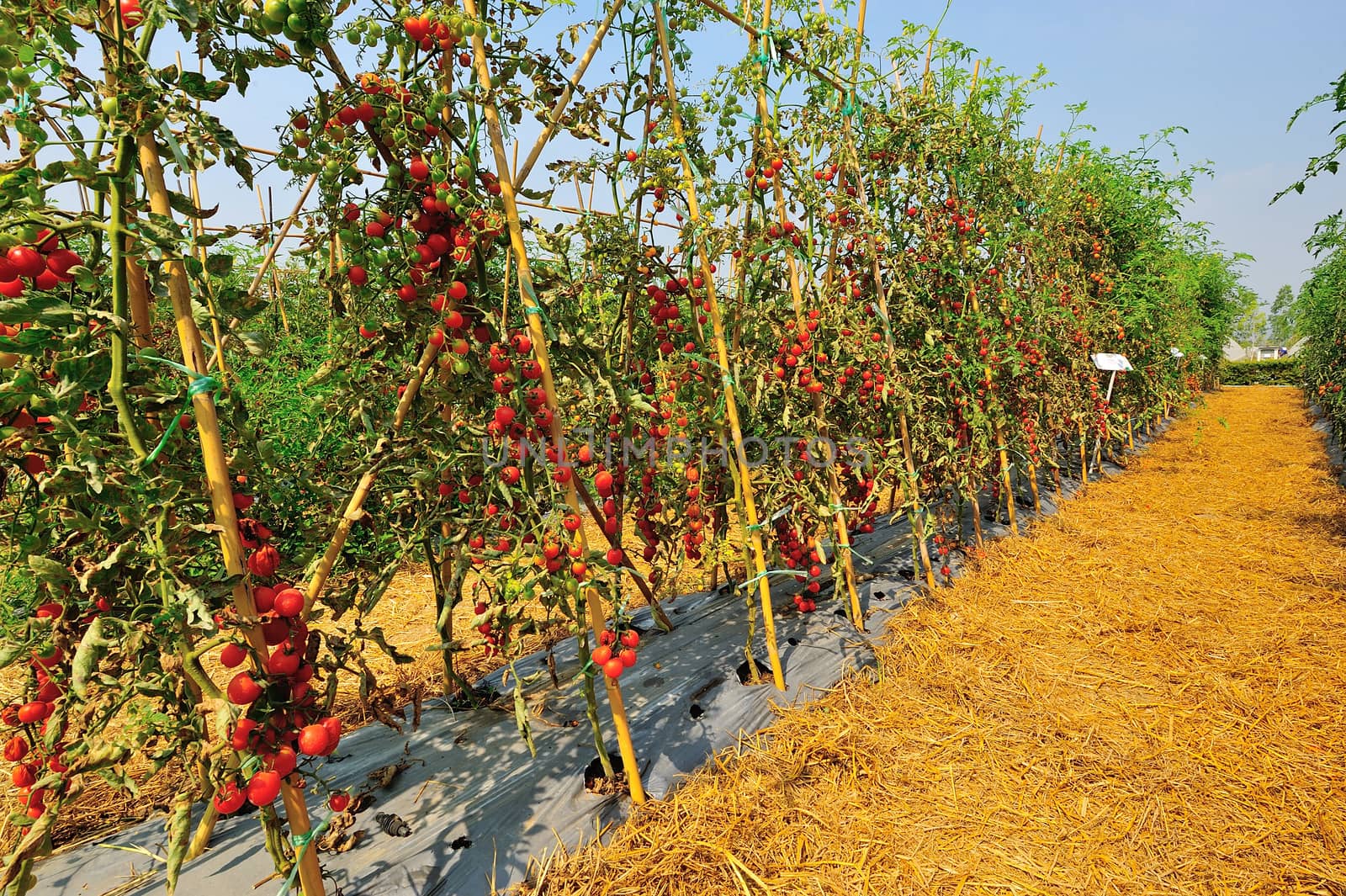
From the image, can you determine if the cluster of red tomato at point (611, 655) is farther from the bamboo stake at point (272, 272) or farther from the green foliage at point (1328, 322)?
the green foliage at point (1328, 322)

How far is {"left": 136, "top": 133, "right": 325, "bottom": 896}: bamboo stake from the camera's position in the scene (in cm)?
100

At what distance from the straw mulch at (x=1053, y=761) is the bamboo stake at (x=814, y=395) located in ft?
1.18

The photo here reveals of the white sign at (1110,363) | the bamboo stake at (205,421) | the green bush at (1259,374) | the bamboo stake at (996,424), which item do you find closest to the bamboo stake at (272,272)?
the bamboo stake at (205,421)

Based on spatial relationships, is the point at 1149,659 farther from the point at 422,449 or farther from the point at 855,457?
the point at 422,449

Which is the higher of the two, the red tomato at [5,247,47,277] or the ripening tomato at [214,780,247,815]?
the red tomato at [5,247,47,277]

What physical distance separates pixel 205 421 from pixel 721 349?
149 centimetres

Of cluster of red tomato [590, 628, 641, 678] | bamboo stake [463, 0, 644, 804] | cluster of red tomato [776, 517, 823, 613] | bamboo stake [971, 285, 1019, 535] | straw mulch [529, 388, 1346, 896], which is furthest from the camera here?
bamboo stake [971, 285, 1019, 535]

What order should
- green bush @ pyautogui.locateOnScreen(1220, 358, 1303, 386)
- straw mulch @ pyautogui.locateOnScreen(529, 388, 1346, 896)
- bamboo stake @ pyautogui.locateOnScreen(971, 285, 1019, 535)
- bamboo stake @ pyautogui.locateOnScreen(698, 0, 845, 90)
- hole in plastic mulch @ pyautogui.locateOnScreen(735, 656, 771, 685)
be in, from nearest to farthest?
straw mulch @ pyautogui.locateOnScreen(529, 388, 1346, 896), bamboo stake @ pyautogui.locateOnScreen(698, 0, 845, 90), hole in plastic mulch @ pyautogui.locateOnScreen(735, 656, 771, 685), bamboo stake @ pyautogui.locateOnScreen(971, 285, 1019, 535), green bush @ pyautogui.locateOnScreen(1220, 358, 1303, 386)

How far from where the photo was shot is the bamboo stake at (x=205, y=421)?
100 centimetres

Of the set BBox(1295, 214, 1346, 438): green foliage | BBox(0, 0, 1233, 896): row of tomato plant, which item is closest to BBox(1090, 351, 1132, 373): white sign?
BBox(1295, 214, 1346, 438): green foliage

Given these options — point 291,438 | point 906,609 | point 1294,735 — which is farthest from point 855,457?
point 291,438

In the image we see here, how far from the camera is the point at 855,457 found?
9.69 feet

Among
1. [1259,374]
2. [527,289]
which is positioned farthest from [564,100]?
[1259,374]

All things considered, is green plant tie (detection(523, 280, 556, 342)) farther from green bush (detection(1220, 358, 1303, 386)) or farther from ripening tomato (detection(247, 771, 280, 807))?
green bush (detection(1220, 358, 1303, 386))
